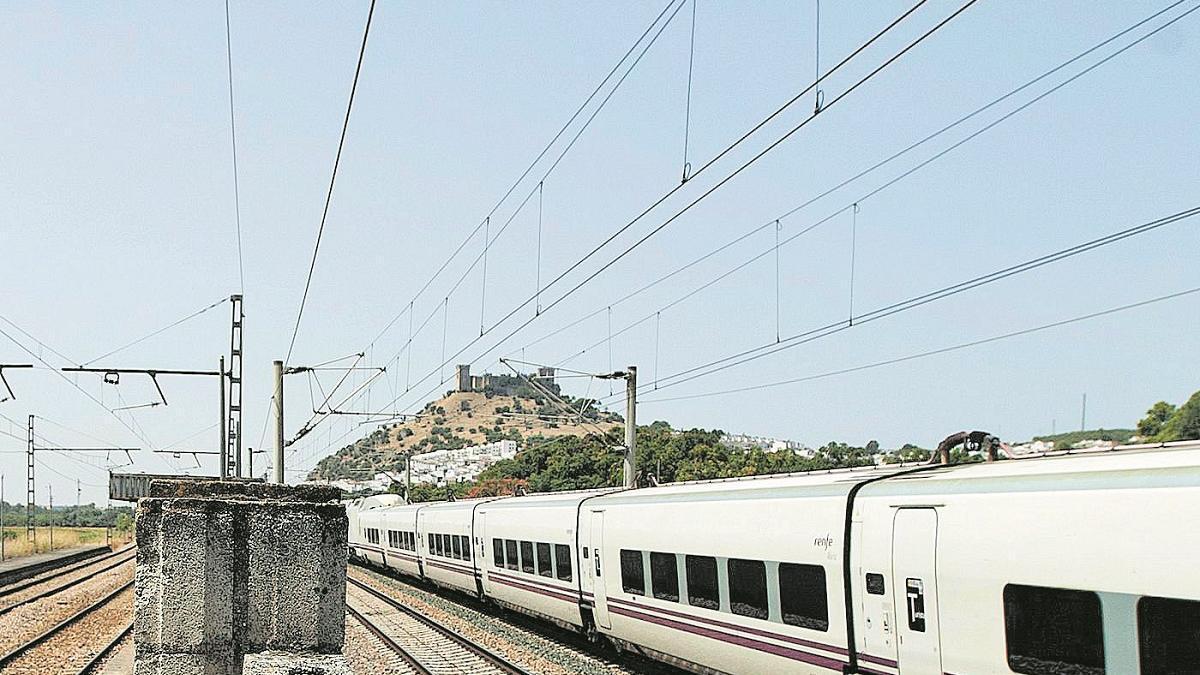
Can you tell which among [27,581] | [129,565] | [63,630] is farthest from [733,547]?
[129,565]

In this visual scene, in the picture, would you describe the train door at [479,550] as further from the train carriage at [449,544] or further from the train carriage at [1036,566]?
the train carriage at [1036,566]

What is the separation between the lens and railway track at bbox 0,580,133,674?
74.8 feet

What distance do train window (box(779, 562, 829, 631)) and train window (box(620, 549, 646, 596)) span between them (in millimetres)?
5012

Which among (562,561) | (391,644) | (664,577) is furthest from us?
(391,644)

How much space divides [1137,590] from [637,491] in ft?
39.0

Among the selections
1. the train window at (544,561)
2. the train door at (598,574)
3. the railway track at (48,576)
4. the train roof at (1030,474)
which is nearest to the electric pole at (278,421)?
the train window at (544,561)

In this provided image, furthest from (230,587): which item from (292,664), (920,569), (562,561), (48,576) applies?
(48,576)

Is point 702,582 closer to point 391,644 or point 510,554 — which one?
point 391,644

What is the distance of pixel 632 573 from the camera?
1888cm

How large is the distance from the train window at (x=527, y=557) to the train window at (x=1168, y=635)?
17.8 m

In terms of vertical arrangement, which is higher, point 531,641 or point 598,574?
point 598,574

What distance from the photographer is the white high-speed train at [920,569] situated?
847 centimetres

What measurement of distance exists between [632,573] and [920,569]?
335 inches

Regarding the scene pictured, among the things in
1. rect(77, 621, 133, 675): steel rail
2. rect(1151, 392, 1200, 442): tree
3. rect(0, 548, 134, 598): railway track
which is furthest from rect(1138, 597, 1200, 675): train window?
rect(1151, 392, 1200, 442): tree
